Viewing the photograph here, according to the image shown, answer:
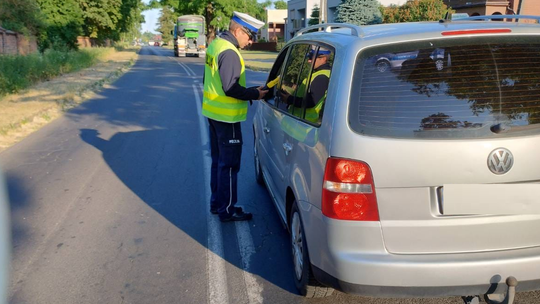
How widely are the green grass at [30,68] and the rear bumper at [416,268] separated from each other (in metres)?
15.5

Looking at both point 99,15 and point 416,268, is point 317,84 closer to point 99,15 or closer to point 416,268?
point 416,268

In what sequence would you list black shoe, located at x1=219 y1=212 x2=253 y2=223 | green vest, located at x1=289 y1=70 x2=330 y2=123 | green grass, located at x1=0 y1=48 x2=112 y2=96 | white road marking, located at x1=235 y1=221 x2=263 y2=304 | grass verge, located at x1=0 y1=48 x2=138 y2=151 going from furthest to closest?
green grass, located at x1=0 y1=48 x2=112 y2=96, grass verge, located at x1=0 y1=48 x2=138 y2=151, black shoe, located at x1=219 y1=212 x2=253 y2=223, white road marking, located at x1=235 y1=221 x2=263 y2=304, green vest, located at x1=289 y1=70 x2=330 y2=123

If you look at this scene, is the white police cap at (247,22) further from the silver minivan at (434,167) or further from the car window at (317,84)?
the silver minivan at (434,167)

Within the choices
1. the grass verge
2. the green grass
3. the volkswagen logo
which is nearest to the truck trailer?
the green grass

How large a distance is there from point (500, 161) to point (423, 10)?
28260 millimetres

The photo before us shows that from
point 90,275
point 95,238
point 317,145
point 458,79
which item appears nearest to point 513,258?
point 458,79

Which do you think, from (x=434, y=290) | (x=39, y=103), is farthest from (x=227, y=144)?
(x=39, y=103)

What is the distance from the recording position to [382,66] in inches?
119

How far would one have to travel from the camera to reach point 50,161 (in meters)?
7.95

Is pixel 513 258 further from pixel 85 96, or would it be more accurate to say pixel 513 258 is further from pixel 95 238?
pixel 85 96

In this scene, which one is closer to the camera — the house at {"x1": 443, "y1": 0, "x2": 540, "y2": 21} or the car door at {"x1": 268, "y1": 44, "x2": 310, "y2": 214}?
the car door at {"x1": 268, "y1": 44, "x2": 310, "y2": 214}

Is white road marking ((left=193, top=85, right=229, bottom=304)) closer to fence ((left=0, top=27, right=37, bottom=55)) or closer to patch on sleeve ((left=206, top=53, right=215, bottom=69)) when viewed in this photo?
patch on sleeve ((left=206, top=53, right=215, bottom=69))

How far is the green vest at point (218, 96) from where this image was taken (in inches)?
188

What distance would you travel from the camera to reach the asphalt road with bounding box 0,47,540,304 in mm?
3873
